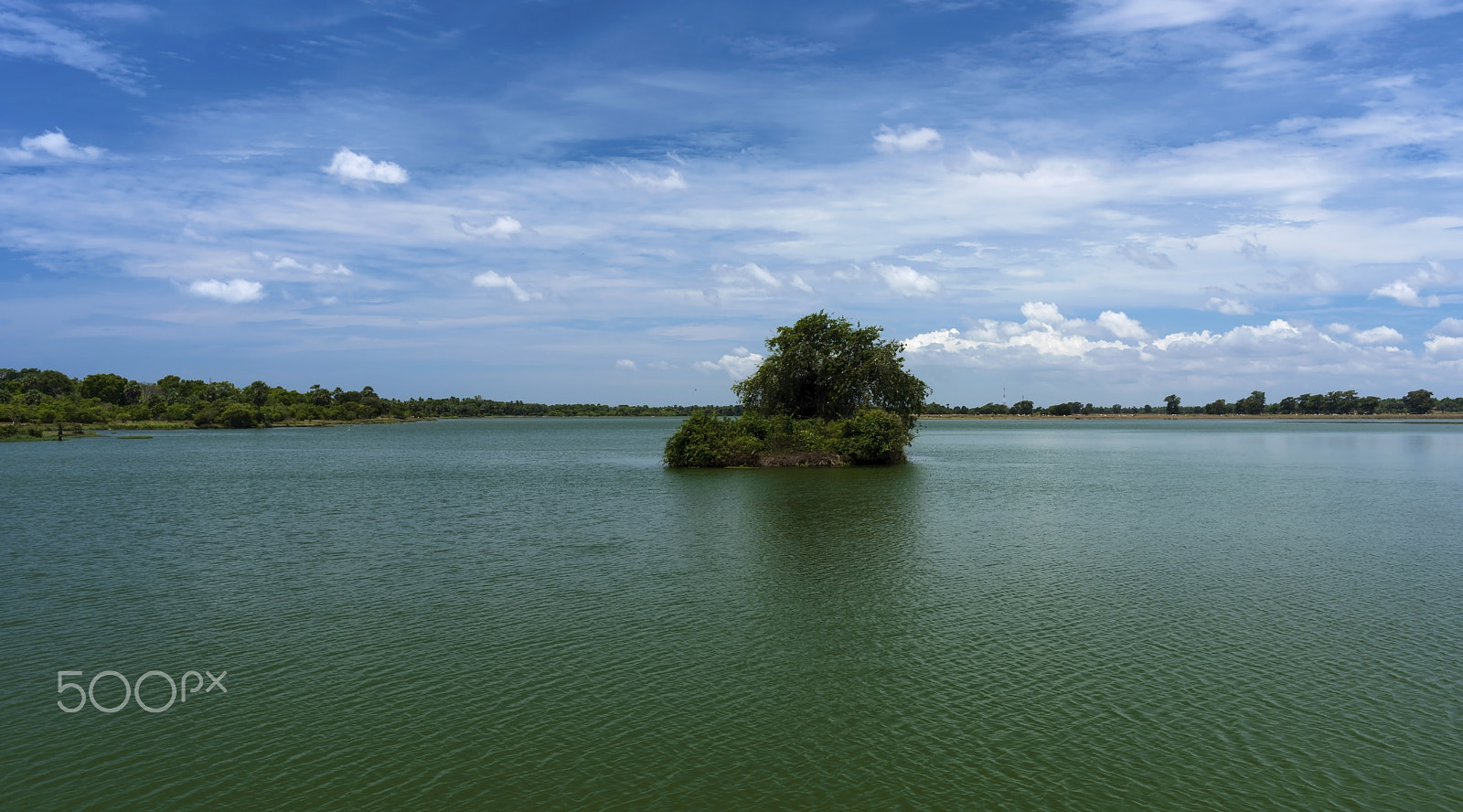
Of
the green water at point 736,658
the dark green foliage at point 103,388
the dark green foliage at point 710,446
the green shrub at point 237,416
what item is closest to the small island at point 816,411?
the dark green foliage at point 710,446

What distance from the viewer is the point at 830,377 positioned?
78.1m

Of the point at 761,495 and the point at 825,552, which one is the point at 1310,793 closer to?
the point at 825,552

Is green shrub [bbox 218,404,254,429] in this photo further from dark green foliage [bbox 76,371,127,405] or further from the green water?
the green water

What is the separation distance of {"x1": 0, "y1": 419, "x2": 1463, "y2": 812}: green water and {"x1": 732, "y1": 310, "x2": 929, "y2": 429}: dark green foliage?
3624 centimetres

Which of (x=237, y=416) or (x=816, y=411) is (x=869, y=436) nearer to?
(x=816, y=411)

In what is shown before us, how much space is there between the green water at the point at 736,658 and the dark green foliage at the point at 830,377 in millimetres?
36245

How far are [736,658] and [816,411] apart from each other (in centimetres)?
6268

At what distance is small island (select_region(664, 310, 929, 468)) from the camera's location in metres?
68.9

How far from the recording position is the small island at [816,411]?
226 feet

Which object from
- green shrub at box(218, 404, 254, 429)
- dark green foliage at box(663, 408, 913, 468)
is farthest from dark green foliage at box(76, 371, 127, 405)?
dark green foliage at box(663, 408, 913, 468)

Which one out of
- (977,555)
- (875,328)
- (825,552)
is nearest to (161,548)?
(825,552)

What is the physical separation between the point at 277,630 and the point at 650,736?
11394 mm

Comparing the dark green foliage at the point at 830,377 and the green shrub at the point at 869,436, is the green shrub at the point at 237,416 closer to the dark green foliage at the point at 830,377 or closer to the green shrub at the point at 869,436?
the dark green foliage at the point at 830,377

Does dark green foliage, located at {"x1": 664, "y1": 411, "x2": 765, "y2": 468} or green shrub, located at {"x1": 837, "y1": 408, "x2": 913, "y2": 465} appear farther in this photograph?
green shrub, located at {"x1": 837, "y1": 408, "x2": 913, "y2": 465}
